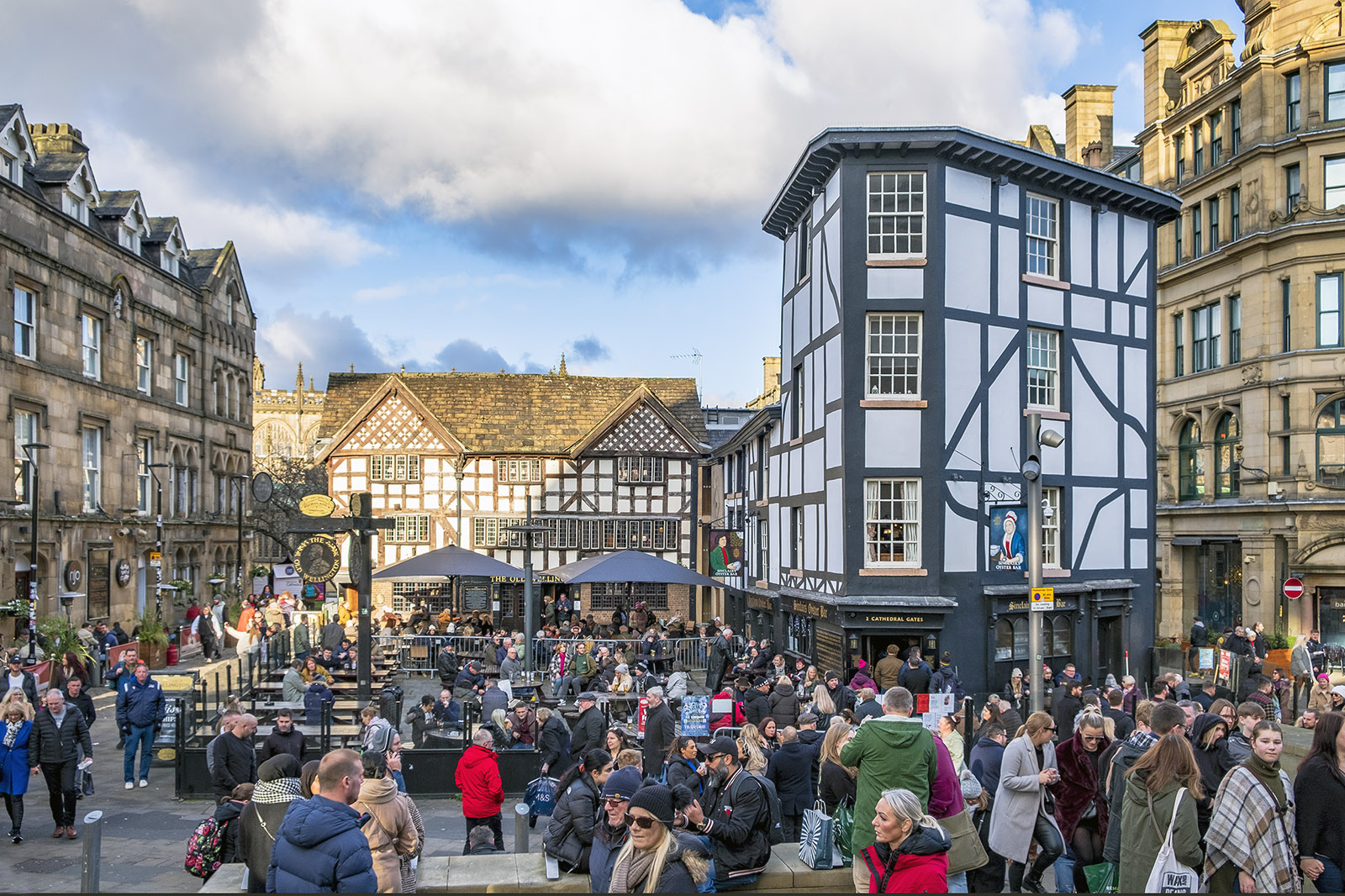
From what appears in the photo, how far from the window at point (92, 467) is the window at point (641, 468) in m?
19.4

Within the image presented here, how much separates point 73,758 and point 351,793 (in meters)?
8.09

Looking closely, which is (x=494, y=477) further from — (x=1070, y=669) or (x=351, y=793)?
(x=351, y=793)

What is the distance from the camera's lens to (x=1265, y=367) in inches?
1220

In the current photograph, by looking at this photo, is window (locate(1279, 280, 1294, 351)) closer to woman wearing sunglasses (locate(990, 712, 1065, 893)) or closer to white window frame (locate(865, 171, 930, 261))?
white window frame (locate(865, 171, 930, 261))

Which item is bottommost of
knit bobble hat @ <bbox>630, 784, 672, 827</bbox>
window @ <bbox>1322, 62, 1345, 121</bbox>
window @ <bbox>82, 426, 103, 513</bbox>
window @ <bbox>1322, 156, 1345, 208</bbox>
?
knit bobble hat @ <bbox>630, 784, 672, 827</bbox>

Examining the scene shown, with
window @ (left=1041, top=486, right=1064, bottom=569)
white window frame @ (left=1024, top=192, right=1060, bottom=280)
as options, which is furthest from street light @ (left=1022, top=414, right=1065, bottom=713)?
white window frame @ (left=1024, top=192, right=1060, bottom=280)

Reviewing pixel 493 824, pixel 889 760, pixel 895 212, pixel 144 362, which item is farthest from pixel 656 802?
pixel 144 362

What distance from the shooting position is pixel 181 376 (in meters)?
35.5

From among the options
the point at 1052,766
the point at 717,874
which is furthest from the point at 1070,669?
the point at 717,874

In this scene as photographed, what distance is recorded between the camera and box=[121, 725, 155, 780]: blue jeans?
45.8ft

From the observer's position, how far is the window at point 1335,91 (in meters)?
29.7

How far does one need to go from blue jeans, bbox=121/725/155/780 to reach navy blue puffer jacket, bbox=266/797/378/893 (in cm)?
1005

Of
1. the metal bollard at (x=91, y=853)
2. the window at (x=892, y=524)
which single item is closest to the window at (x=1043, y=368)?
the window at (x=892, y=524)

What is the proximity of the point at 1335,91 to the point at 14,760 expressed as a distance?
117ft
